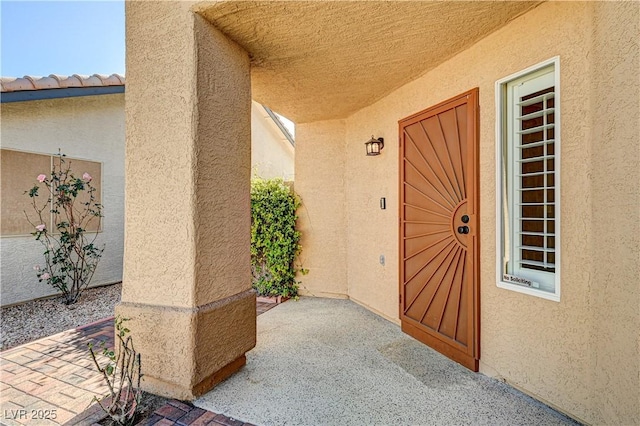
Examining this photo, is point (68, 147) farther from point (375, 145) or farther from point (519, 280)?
point (519, 280)

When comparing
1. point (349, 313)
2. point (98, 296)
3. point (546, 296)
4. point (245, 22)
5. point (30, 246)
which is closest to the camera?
point (546, 296)

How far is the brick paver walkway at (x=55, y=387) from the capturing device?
2871 mm

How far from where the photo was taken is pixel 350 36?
362cm

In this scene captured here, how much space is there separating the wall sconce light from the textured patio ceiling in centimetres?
90

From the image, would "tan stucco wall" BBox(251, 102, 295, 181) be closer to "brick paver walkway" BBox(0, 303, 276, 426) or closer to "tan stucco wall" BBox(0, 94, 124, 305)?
"tan stucco wall" BBox(0, 94, 124, 305)

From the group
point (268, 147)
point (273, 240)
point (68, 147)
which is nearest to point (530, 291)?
point (273, 240)

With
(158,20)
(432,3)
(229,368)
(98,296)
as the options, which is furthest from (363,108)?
(98,296)

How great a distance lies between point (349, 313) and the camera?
19.4 ft

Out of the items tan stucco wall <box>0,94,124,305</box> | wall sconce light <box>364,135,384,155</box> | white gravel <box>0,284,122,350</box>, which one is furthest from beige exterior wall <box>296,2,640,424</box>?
tan stucco wall <box>0,94,124,305</box>

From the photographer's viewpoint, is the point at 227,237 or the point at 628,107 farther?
the point at 227,237

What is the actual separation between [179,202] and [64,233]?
18.3 feet

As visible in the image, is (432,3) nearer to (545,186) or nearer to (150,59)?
(545,186)

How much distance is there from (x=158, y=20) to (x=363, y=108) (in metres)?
3.82

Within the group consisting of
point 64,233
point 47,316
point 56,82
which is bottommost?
point 47,316
